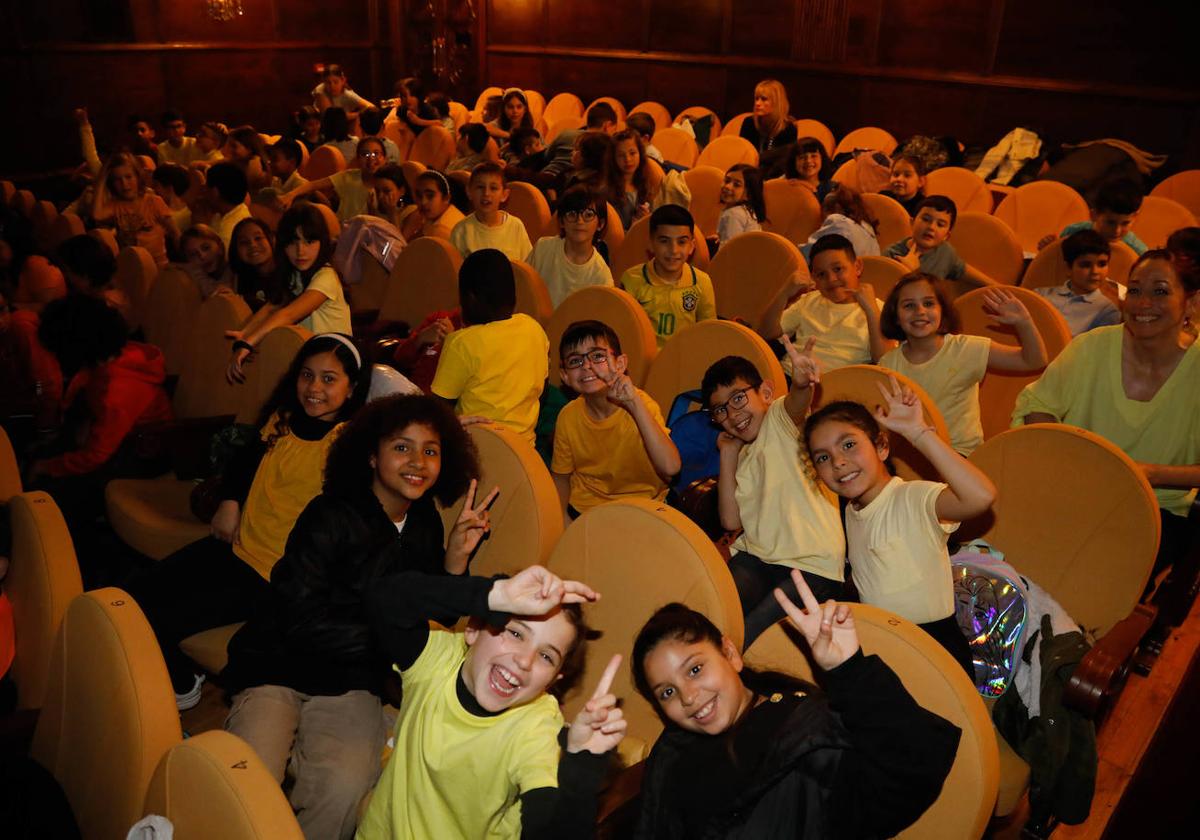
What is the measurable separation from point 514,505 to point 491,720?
0.79 meters

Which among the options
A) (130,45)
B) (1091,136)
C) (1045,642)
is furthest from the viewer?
(130,45)

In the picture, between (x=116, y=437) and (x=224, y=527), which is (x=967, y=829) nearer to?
(x=224, y=527)

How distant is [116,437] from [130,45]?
28.0ft

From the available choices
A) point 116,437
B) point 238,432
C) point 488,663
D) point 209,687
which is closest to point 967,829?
point 488,663

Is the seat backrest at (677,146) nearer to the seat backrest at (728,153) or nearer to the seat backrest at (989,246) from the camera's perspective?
the seat backrest at (728,153)

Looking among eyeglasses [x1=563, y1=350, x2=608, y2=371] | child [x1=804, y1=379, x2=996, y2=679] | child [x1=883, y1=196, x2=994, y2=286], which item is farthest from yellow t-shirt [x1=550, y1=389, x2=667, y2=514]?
child [x1=883, y1=196, x2=994, y2=286]

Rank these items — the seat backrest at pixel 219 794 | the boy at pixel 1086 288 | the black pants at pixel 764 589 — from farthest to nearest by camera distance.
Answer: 1. the boy at pixel 1086 288
2. the black pants at pixel 764 589
3. the seat backrest at pixel 219 794

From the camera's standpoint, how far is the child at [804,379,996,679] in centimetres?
196

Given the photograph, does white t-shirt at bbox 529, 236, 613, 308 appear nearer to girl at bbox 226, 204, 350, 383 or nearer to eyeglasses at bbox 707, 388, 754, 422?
girl at bbox 226, 204, 350, 383

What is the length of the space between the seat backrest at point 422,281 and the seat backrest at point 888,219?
2402 millimetres

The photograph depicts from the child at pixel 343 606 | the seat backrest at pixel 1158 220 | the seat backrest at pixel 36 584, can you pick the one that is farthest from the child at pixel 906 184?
the seat backrest at pixel 36 584

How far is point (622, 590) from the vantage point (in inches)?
76.8

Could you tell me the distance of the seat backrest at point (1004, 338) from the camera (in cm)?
318

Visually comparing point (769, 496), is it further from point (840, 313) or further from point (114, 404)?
point (114, 404)
